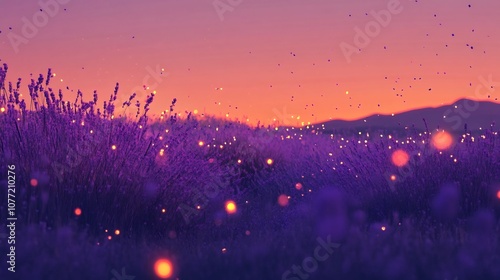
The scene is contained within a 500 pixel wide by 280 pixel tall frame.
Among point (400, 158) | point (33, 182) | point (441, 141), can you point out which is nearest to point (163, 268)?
point (33, 182)

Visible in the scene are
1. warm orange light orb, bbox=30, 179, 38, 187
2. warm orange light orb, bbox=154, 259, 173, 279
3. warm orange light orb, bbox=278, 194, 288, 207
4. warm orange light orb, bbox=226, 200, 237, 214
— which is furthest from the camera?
warm orange light orb, bbox=278, 194, 288, 207

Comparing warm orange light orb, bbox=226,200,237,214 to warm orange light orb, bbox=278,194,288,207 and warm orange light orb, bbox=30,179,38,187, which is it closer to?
warm orange light orb, bbox=278,194,288,207

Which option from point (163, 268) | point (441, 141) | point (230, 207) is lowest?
point (441, 141)

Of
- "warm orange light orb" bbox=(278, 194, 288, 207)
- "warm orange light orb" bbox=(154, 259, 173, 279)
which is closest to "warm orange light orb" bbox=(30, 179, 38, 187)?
"warm orange light orb" bbox=(154, 259, 173, 279)

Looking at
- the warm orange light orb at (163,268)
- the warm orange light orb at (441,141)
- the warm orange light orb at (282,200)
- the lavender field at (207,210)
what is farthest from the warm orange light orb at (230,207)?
the warm orange light orb at (163,268)

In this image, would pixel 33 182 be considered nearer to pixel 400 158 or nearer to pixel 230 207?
pixel 230 207

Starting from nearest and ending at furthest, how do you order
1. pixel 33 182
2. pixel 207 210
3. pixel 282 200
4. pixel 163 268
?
pixel 163 268, pixel 33 182, pixel 207 210, pixel 282 200

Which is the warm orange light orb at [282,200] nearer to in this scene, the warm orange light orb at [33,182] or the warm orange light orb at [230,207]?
the warm orange light orb at [230,207]
